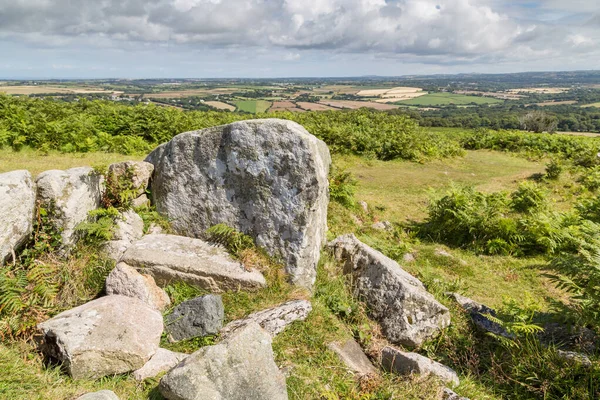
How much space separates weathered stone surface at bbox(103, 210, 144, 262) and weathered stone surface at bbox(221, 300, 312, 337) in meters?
2.74

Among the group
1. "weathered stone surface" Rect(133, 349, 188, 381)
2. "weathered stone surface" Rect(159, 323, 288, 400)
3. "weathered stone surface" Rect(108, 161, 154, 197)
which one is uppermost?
"weathered stone surface" Rect(108, 161, 154, 197)

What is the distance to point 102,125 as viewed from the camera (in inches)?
746

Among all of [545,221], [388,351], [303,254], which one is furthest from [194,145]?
[545,221]

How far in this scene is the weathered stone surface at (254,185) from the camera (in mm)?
7480

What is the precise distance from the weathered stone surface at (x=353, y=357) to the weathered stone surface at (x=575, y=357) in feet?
9.09

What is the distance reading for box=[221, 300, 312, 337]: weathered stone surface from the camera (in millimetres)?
6227

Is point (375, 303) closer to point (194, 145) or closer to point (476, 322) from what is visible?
point (476, 322)

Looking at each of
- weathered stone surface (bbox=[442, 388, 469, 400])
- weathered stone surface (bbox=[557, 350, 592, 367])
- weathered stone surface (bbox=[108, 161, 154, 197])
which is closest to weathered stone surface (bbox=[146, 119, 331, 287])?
weathered stone surface (bbox=[108, 161, 154, 197])

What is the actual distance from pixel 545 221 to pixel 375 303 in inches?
276

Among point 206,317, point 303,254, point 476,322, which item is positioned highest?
point 303,254

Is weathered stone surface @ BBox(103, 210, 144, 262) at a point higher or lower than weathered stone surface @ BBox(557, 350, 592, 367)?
higher

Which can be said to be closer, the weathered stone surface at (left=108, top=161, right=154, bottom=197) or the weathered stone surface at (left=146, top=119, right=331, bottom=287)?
the weathered stone surface at (left=146, top=119, right=331, bottom=287)

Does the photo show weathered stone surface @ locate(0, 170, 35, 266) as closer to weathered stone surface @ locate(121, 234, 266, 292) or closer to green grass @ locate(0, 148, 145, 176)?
weathered stone surface @ locate(121, 234, 266, 292)

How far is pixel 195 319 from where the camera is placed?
20.5 ft
